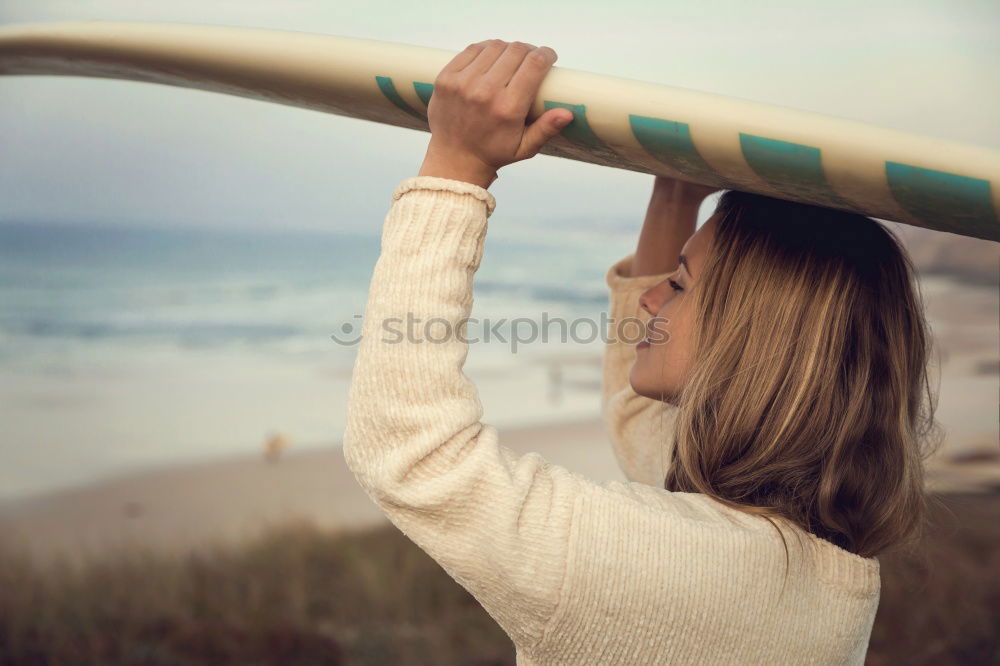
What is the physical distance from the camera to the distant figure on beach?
13.8 ft

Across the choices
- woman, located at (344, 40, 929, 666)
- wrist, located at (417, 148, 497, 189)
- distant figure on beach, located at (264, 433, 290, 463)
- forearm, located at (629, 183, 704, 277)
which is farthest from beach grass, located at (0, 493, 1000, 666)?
wrist, located at (417, 148, 497, 189)

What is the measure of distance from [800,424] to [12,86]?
4.19 m

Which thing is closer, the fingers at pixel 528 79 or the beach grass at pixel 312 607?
the fingers at pixel 528 79

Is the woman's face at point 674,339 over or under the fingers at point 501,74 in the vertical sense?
under

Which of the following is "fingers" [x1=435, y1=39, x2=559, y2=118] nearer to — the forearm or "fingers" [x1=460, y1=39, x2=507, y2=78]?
"fingers" [x1=460, y1=39, x2=507, y2=78]

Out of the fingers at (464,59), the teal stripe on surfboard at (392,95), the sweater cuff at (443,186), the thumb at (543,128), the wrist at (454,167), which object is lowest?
the sweater cuff at (443,186)

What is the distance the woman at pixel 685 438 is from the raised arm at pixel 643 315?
180 millimetres

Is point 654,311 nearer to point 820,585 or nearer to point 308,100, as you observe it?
point 820,585

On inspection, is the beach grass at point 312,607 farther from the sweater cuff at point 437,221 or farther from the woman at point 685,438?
the sweater cuff at point 437,221

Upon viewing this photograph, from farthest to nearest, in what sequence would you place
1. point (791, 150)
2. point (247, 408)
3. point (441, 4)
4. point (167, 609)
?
point (247, 408) < point (441, 4) < point (167, 609) < point (791, 150)

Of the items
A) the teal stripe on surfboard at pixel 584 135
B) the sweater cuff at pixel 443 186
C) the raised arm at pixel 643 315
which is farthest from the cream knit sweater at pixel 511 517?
the raised arm at pixel 643 315

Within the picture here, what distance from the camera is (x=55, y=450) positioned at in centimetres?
400

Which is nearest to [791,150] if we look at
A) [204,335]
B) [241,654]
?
[241,654]

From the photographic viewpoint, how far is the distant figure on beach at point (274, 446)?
4.21m
